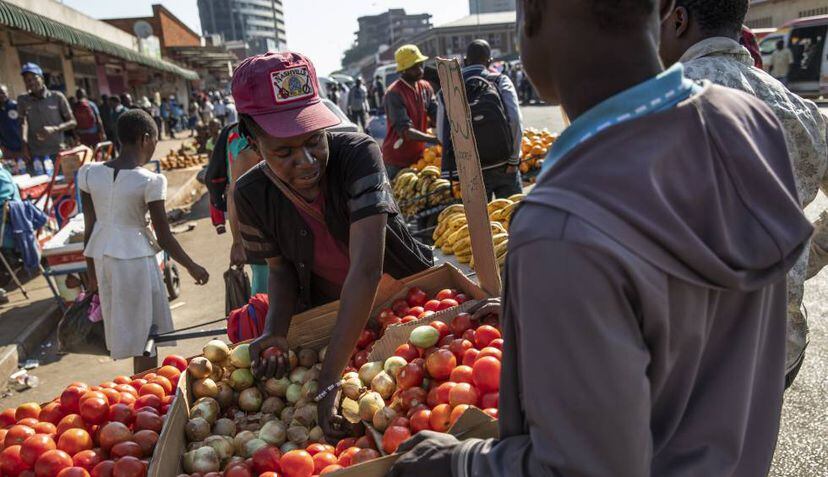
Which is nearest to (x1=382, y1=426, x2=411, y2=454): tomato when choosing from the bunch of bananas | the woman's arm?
the woman's arm

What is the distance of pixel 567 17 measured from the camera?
0.95 meters

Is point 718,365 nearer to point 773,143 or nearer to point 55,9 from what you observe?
point 773,143

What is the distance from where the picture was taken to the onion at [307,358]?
2.56 meters

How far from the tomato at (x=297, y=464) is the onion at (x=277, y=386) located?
1.78ft

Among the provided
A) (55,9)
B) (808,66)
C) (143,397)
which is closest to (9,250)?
(143,397)

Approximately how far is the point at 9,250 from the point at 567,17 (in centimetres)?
785

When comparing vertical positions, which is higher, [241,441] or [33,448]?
[33,448]

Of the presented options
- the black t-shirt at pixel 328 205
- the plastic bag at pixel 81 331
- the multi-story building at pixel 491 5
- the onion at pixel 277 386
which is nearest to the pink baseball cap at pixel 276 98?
the black t-shirt at pixel 328 205

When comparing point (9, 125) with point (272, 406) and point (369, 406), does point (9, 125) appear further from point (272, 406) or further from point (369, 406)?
point (369, 406)

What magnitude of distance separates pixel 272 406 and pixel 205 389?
0.87 feet

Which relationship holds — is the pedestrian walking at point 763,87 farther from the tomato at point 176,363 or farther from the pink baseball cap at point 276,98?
the tomato at point 176,363

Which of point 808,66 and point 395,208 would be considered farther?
point 808,66

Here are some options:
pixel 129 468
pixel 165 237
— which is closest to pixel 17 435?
pixel 129 468

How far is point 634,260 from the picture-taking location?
0.83 meters
